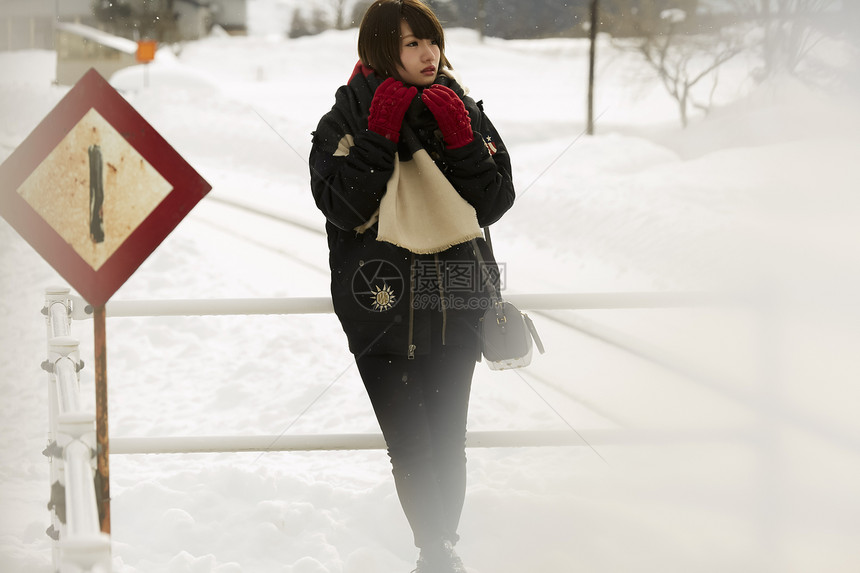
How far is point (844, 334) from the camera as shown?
27.7 ft

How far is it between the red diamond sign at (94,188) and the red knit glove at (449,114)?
770 millimetres

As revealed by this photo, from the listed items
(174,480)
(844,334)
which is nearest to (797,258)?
(844,334)

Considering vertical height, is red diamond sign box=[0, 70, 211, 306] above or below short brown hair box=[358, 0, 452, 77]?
below

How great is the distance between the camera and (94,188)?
199cm

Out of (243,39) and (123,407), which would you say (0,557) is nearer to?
(123,407)

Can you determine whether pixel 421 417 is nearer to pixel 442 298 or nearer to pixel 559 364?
pixel 442 298

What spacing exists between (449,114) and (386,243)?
0.44 meters

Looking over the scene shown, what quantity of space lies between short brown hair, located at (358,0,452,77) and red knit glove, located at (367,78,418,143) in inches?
3.8

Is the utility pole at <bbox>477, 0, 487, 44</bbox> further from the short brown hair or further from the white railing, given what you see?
the white railing

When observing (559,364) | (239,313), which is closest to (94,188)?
(239,313)

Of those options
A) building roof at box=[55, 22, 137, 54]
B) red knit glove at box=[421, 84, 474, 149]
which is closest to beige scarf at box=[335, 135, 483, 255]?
red knit glove at box=[421, 84, 474, 149]

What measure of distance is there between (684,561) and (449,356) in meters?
1.43

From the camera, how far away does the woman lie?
239 cm

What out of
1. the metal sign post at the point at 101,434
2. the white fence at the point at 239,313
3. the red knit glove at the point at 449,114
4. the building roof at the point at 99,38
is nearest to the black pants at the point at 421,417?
the white fence at the point at 239,313
